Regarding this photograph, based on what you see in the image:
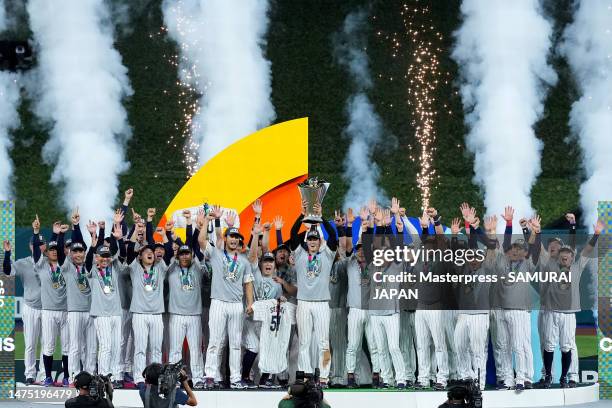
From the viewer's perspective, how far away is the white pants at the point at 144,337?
10.6 m

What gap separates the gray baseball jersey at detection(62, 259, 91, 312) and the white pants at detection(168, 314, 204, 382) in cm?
86

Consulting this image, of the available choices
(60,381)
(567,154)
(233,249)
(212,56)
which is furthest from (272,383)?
(567,154)

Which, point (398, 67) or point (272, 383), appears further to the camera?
point (398, 67)

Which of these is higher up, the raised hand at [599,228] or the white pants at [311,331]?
the raised hand at [599,228]

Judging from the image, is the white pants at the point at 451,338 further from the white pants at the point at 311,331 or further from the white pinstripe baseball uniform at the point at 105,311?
the white pinstripe baseball uniform at the point at 105,311

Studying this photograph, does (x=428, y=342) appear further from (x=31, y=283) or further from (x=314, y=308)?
(x=31, y=283)

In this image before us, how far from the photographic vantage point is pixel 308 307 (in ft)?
34.3

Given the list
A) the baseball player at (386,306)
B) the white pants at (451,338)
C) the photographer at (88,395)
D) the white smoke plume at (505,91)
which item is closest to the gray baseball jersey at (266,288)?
the baseball player at (386,306)

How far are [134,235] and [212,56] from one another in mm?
6757

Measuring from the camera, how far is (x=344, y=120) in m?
17.7

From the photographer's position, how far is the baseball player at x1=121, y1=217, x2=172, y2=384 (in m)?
10.6

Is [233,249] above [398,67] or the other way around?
the other way around

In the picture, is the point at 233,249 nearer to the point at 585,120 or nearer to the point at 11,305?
the point at 11,305

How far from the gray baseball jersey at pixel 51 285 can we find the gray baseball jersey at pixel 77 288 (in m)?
0.12
